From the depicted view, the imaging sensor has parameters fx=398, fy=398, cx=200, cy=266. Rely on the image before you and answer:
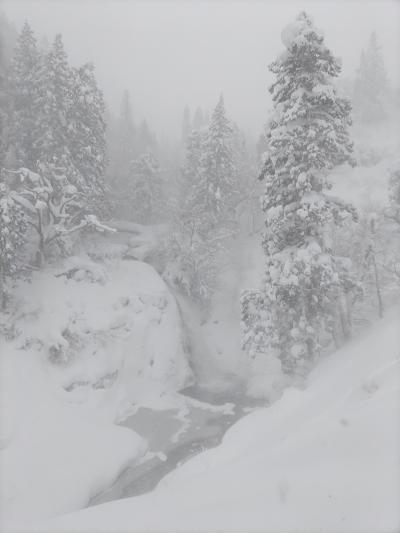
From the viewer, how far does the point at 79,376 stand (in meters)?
22.3

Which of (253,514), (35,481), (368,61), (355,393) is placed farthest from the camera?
(368,61)

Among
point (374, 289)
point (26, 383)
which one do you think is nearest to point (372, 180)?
point (374, 289)

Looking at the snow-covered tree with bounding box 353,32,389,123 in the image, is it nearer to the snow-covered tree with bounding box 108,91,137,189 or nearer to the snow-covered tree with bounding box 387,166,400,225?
the snow-covered tree with bounding box 108,91,137,189

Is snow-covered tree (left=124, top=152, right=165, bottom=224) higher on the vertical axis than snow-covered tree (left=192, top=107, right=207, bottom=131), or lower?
lower

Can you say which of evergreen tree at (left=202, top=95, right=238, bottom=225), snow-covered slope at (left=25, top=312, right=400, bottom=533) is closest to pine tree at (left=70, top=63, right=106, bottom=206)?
evergreen tree at (left=202, top=95, right=238, bottom=225)

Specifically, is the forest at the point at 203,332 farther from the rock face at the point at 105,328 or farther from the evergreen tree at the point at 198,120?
the evergreen tree at the point at 198,120

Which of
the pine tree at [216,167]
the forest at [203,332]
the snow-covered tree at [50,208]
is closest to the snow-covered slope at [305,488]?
the forest at [203,332]

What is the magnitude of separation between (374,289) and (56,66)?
29.4 m

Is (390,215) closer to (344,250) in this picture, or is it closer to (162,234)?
(344,250)

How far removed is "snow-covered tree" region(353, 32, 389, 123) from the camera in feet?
188

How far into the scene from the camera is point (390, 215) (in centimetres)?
2173

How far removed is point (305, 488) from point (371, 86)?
64.3m

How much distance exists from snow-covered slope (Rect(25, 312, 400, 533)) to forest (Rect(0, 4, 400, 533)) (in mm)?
32

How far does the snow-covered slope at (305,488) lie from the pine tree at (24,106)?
28845 millimetres
